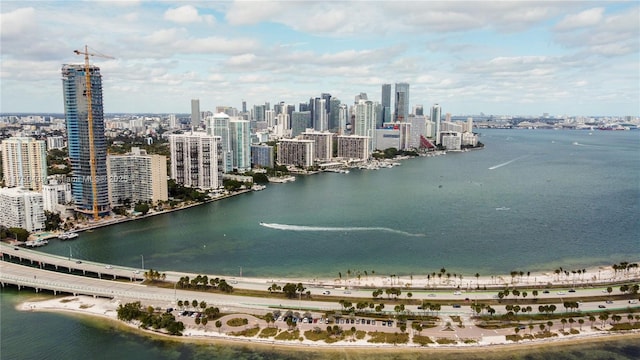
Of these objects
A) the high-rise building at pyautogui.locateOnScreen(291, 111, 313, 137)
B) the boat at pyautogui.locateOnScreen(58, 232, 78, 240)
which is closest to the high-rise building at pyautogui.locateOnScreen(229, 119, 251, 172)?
the boat at pyautogui.locateOnScreen(58, 232, 78, 240)

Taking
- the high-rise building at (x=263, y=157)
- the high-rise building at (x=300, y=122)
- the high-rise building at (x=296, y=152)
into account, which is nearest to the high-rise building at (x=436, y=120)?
the high-rise building at (x=300, y=122)

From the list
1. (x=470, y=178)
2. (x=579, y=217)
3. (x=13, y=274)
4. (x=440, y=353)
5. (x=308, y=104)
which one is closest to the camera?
(x=440, y=353)

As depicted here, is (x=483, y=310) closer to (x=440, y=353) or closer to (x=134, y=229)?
(x=440, y=353)

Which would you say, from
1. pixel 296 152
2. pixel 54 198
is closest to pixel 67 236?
pixel 54 198

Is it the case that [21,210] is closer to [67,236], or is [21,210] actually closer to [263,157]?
[67,236]

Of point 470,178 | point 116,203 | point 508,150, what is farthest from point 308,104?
point 116,203

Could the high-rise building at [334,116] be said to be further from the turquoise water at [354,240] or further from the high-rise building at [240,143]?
the turquoise water at [354,240]
